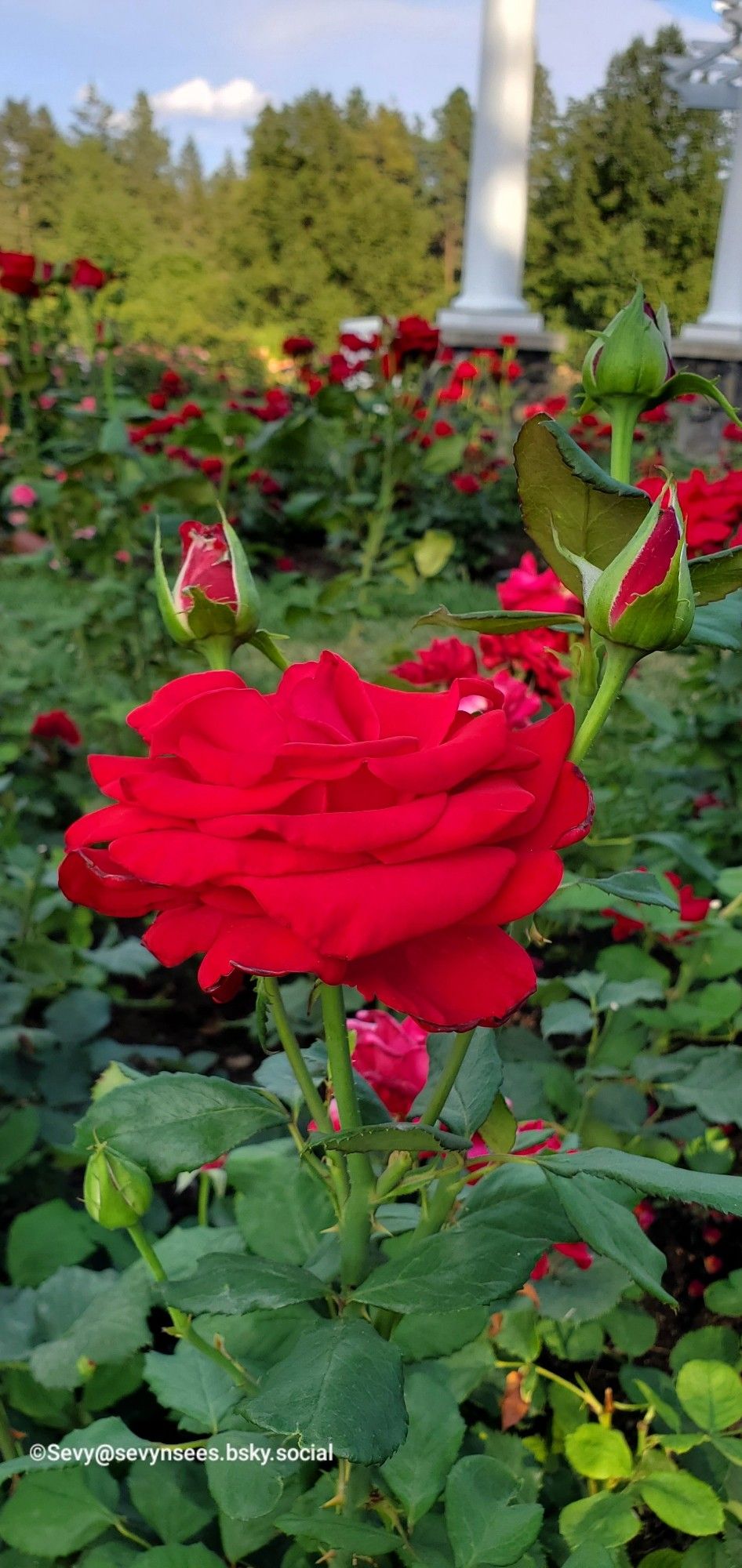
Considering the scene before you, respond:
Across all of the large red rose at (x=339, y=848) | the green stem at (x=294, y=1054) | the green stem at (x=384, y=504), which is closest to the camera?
the large red rose at (x=339, y=848)

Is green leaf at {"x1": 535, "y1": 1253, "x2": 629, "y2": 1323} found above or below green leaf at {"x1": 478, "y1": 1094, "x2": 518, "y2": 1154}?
below

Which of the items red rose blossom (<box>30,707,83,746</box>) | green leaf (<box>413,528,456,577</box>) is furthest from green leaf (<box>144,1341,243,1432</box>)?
green leaf (<box>413,528,456,577</box>)

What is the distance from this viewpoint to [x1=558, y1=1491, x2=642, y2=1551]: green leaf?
57 centimetres

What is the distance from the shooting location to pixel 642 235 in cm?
1880

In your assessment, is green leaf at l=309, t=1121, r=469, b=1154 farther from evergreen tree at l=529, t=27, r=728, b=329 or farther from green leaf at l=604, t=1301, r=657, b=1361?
evergreen tree at l=529, t=27, r=728, b=329

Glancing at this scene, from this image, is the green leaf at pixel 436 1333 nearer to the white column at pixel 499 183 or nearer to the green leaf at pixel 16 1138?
the green leaf at pixel 16 1138

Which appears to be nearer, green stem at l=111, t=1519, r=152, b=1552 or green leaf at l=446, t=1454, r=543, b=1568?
green leaf at l=446, t=1454, r=543, b=1568

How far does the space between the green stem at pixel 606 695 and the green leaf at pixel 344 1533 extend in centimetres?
35

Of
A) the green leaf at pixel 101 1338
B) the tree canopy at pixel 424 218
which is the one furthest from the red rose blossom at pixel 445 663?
the tree canopy at pixel 424 218

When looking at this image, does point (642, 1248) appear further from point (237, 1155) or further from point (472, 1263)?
point (237, 1155)

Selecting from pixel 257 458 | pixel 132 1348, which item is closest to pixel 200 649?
pixel 132 1348

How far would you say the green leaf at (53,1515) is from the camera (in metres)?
0.59

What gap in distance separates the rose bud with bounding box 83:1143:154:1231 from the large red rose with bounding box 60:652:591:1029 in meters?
0.12

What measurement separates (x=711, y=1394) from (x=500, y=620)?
461 millimetres
